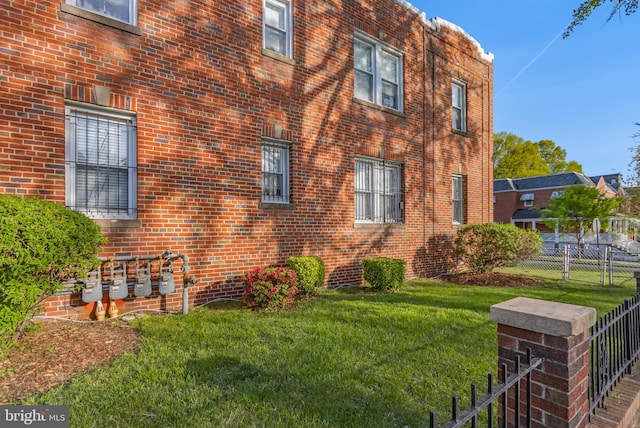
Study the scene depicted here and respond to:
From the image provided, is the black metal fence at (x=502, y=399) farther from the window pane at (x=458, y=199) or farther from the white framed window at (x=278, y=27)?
the window pane at (x=458, y=199)

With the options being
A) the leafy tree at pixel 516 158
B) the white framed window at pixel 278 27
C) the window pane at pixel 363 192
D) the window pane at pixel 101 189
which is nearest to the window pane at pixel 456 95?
the window pane at pixel 363 192

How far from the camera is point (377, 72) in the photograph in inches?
340

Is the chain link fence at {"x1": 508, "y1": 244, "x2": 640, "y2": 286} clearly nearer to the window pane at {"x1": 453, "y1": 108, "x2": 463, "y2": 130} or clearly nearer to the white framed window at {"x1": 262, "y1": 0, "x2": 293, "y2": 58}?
the window pane at {"x1": 453, "y1": 108, "x2": 463, "y2": 130}

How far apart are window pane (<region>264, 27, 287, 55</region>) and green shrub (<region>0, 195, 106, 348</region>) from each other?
4.89 meters

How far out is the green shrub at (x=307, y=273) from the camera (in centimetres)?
614

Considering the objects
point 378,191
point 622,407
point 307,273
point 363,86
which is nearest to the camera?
point 622,407

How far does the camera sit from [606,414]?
8.23 ft

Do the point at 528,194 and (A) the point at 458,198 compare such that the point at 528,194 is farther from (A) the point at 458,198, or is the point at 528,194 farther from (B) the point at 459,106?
(A) the point at 458,198

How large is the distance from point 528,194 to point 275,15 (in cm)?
3727

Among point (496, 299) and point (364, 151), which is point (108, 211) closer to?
point (364, 151)

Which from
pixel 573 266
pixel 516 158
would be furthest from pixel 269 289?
pixel 516 158

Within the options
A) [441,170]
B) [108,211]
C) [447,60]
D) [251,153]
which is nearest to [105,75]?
[108,211]

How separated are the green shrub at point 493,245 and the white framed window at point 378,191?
2.54m

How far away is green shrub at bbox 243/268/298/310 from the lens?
17.6ft
